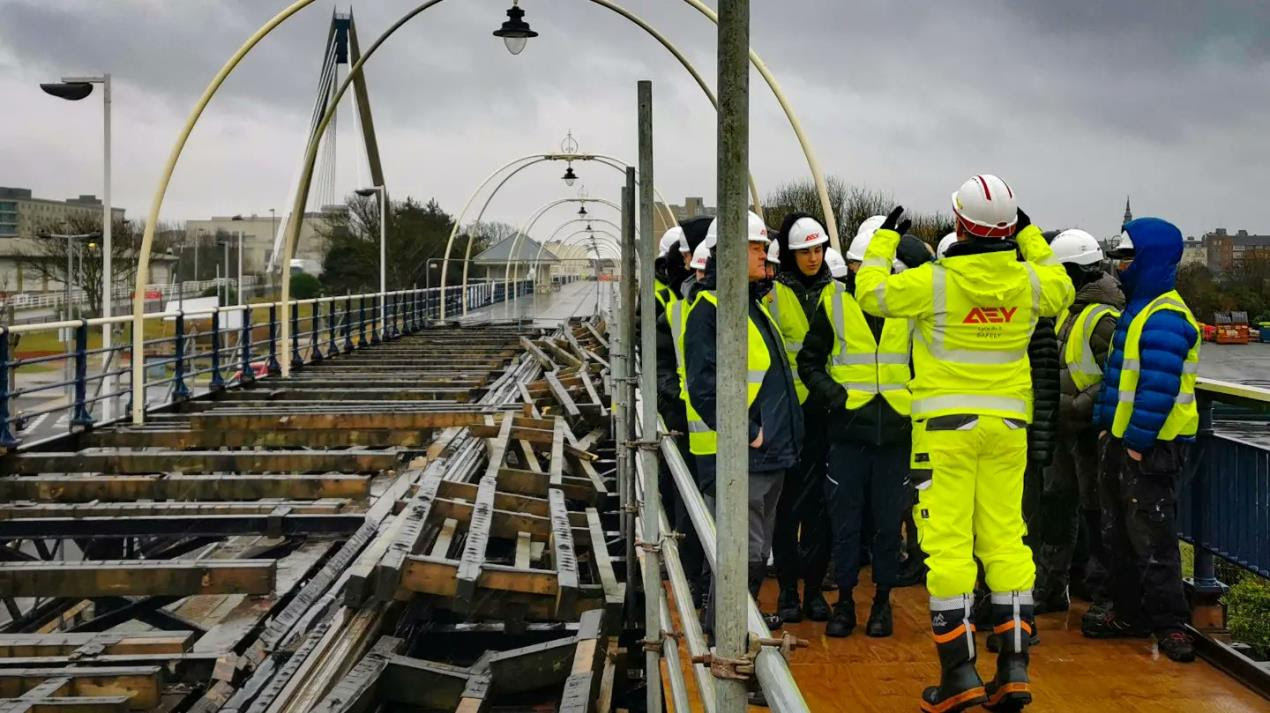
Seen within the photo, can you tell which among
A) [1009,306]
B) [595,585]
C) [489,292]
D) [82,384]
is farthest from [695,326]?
[489,292]

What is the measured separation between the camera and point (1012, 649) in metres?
4.50

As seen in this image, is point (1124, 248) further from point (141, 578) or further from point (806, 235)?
point (141, 578)

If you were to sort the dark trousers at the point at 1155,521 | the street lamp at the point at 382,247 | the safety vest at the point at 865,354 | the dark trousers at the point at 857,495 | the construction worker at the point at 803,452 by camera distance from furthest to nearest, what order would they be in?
1. the street lamp at the point at 382,247
2. the construction worker at the point at 803,452
3. the dark trousers at the point at 857,495
4. the safety vest at the point at 865,354
5. the dark trousers at the point at 1155,521

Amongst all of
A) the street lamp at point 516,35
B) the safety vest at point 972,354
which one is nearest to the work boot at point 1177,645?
the safety vest at point 972,354

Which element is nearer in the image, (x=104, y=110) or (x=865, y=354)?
(x=865, y=354)

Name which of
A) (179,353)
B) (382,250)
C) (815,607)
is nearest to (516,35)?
(179,353)

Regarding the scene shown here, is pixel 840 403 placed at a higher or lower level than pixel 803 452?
higher

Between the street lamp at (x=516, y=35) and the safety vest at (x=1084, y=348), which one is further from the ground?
the street lamp at (x=516, y=35)

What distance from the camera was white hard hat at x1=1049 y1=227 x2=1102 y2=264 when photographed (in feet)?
19.7

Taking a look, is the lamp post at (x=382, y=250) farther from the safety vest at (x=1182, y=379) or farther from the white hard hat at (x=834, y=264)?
the safety vest at (x=1182, y=379)

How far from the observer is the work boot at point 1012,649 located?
176 inches

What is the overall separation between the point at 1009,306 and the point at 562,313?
136ft

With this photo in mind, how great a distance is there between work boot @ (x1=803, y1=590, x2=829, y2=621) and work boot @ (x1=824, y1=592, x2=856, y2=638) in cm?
30

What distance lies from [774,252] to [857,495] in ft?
4.10
